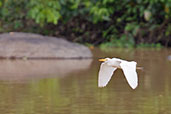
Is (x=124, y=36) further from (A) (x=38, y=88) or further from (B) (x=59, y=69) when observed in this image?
(A) (x=38, y=88)

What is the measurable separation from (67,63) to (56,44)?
44.7 inches

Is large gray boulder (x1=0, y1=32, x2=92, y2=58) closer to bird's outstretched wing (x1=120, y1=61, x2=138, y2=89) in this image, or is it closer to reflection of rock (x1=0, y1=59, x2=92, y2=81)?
reflection of rock (x1=0, y1=59, x2=92, y2=81)

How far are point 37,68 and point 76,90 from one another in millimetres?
2758

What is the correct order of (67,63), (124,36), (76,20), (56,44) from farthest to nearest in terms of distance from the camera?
(76,20) → (124,36) → (56,44) → (67,63)

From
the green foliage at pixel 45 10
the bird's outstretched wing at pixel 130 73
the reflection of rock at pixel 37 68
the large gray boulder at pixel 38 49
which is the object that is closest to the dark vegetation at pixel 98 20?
the green foliage at pixel 45 10

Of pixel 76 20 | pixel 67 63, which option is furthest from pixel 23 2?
pixel 67 63

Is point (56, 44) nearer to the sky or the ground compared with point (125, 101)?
nearer to the ground

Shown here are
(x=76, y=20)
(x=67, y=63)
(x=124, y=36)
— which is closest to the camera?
(x=67, y=63)

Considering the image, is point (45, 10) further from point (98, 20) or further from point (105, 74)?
point (105, 74)

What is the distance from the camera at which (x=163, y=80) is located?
7871 mm

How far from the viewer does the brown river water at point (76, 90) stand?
5.68m

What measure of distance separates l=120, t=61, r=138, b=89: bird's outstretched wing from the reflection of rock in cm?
304

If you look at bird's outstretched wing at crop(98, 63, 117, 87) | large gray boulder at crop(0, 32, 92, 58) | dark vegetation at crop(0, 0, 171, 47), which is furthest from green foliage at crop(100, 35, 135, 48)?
bird's outstretched wing at crop(98, 63, 117, 87)

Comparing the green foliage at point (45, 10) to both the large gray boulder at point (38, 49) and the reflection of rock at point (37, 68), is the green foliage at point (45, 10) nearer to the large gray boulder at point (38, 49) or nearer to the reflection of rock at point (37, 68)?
the large gray boulder at point (38, 49)
